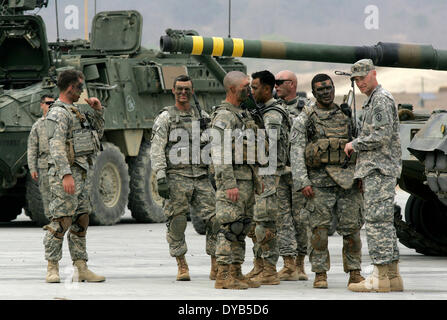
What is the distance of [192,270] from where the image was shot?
13.4 m

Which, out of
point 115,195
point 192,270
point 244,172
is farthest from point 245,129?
point 115,195

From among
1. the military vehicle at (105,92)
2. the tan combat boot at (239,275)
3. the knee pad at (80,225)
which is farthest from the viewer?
the military vehicle at (105,92)

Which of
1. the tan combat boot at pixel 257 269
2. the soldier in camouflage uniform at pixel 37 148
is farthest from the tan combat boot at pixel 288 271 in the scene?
the soldier in camouflage uniform at pixel 37 148

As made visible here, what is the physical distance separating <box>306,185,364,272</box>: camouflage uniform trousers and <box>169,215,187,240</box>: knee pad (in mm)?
1308

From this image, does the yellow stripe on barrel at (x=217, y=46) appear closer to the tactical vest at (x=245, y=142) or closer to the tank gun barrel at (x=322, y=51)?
the tank gun barrel at (x=322, y=51)

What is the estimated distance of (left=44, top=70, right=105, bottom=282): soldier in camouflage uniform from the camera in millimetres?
11798

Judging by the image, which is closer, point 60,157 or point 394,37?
point 60,157

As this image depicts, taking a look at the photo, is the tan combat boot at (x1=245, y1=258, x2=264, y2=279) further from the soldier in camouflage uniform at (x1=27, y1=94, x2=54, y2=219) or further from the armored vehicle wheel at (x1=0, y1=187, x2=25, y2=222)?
the armored vehicle wheel at (x1=0, y1=187, x2=25, y2=222)

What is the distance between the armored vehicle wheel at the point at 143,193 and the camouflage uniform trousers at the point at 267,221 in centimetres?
995

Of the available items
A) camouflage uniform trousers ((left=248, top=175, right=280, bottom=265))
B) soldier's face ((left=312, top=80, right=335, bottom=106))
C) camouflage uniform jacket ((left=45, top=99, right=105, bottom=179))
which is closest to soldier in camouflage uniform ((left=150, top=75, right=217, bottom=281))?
camouflage uniform trousers ((left=248, top=175, right=280, bottom=265))

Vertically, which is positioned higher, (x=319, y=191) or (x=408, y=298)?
(x=319, y=191)

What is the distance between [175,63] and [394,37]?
11244cm

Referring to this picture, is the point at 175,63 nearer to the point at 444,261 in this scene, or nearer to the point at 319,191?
the point at 444,261

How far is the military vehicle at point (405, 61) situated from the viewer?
14578mm
